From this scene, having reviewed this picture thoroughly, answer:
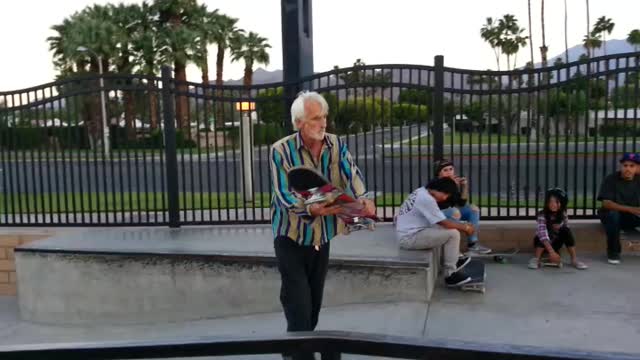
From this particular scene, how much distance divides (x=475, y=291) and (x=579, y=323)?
102 cm

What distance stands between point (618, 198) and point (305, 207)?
449 centimetres

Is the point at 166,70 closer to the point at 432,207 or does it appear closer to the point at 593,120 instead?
the point at 432,207

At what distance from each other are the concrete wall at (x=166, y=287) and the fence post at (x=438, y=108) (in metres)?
1.71

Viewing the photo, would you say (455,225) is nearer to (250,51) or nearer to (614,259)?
(614,259)

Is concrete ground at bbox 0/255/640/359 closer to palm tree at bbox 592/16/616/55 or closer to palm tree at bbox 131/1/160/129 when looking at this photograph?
palm tree at bbox 131/1/160/129

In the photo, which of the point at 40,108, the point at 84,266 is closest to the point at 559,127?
the point at 84,266

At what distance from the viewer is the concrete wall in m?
5.33

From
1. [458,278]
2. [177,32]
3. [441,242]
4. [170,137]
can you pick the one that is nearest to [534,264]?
[458,278]

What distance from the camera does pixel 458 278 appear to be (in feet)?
18.3

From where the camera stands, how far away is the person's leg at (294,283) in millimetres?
3383

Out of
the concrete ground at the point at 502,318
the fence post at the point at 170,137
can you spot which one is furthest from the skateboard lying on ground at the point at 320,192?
the fence post at the point at 170,137

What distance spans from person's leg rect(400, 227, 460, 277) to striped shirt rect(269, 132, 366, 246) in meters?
2.31

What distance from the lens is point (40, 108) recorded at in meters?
7.27

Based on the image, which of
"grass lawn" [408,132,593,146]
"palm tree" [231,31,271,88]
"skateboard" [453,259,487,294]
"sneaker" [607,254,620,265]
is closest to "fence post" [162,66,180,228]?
"grass lawn" [408,132,593,146]
